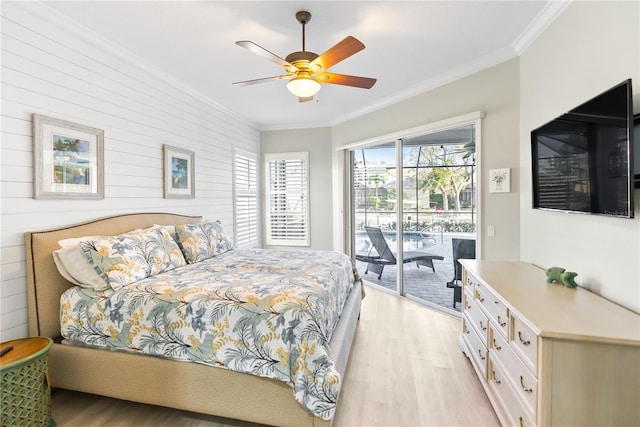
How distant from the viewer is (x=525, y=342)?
1588mm

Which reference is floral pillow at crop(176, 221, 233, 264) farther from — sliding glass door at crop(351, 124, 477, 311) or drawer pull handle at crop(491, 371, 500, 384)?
drawer pull handle at crop(491, 371, 500, 384)

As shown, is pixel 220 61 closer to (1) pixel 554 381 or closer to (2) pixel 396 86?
(2) pixel 396 86

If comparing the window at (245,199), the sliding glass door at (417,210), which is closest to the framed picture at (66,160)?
the window at (245,199)

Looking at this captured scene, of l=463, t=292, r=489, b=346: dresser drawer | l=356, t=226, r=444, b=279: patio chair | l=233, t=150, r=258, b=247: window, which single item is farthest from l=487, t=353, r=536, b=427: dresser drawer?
l=233, t=150, r=258, b=247: window

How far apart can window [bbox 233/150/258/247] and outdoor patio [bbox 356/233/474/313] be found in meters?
2.45

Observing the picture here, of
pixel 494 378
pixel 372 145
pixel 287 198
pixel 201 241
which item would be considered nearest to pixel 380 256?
pixel 372 145

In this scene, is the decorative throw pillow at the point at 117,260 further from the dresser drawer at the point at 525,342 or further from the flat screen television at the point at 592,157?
the flat screen television at the point at 592,157

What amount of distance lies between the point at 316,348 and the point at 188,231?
2082mm

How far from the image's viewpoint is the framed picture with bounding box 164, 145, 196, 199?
11.5 ft

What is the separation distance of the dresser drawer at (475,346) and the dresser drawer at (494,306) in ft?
0.98

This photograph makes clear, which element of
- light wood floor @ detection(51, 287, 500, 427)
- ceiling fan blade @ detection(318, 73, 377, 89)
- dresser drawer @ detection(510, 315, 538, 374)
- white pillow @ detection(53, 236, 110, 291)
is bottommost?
light wood floor @ detection(51, 287, 500, 427)

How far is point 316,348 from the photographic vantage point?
1.72 meters

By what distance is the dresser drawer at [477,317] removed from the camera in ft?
7.29

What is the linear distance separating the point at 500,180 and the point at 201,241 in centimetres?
310
